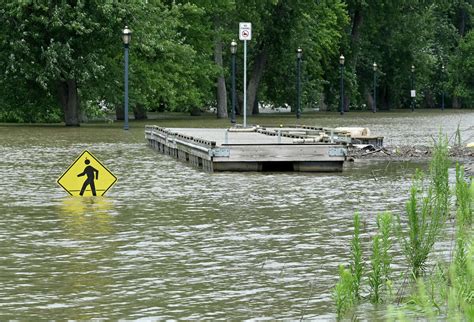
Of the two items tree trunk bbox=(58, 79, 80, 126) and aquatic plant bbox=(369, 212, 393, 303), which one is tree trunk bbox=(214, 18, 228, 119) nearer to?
tree trunk bbox=(58, 79, 80, 126)

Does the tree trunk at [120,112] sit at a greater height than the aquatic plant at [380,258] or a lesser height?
lesser

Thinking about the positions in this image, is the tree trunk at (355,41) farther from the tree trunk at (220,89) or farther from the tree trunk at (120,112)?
the tree trunk at (120,112)

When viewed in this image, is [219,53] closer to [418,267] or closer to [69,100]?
[69,100]

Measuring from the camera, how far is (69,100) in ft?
179

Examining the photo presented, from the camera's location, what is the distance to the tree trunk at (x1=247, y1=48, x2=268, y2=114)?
77.6 m

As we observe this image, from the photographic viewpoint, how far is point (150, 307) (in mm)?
10680

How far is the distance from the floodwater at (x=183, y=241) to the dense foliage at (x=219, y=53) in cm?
2575

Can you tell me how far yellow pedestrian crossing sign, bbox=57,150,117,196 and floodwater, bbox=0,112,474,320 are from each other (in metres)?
0.21

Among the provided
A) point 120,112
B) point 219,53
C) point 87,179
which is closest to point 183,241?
point 87,179

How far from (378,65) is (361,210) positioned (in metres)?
81.6

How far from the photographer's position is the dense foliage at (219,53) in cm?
5259

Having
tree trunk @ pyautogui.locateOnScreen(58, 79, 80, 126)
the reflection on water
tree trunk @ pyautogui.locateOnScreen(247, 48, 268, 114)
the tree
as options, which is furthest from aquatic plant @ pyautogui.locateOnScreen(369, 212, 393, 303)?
tree trunk @ pyautogui.locateOnScreen(247, 48, 268, 114)

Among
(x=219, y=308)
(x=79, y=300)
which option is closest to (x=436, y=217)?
(x=219, y=308)

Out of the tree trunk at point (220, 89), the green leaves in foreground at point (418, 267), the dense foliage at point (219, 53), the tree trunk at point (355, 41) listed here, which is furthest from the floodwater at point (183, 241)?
the tree trunk at point (355, 41)
